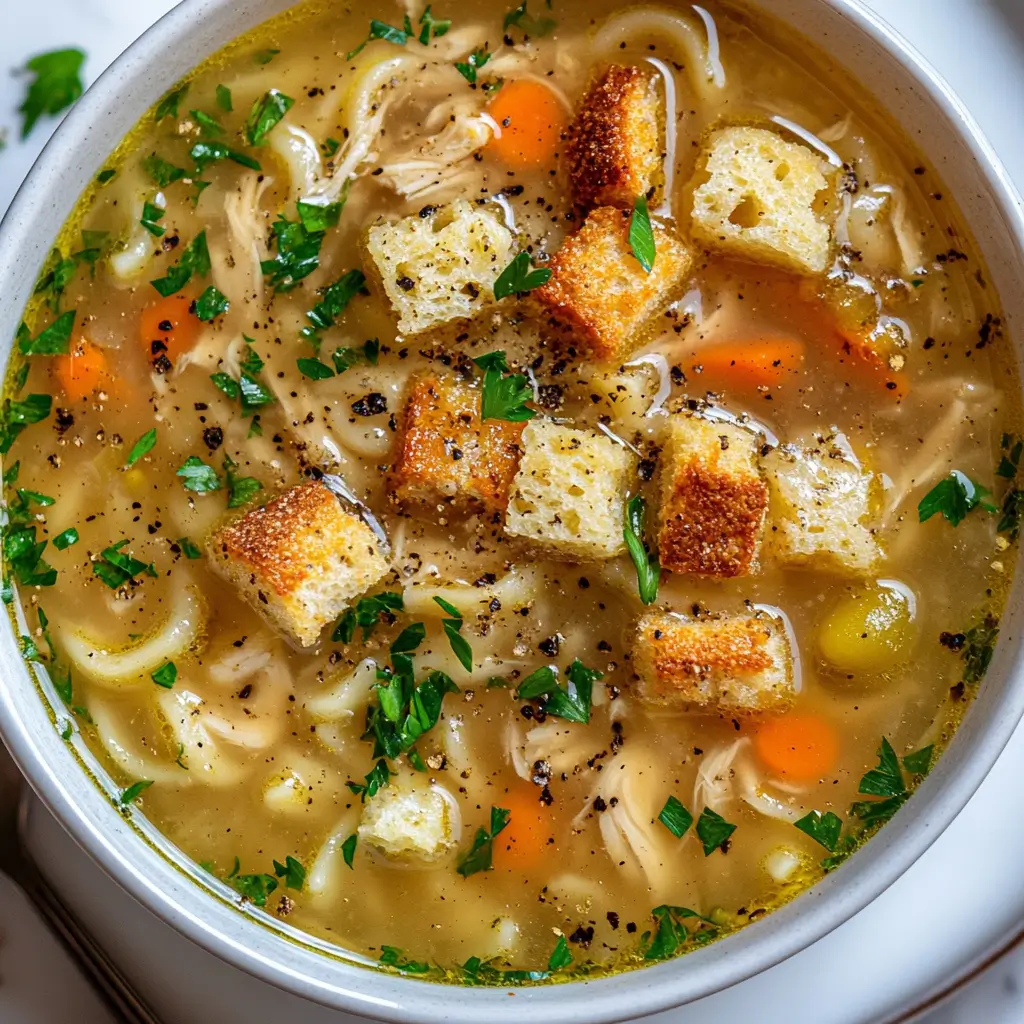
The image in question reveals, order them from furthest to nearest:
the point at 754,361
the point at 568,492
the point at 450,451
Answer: the point at 754,361 < the point at 450,451 < the point at 568,492

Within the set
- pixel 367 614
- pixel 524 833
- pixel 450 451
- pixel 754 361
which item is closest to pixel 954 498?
pixel 754 361

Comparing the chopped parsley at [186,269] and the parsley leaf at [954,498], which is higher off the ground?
the parsley leaf at [954,498]

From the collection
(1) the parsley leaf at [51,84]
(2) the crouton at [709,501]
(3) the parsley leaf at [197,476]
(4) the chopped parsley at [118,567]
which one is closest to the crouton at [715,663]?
(2) the crouton at [709,501]

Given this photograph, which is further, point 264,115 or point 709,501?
point 264,115

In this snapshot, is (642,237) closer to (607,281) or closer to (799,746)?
(607,281)

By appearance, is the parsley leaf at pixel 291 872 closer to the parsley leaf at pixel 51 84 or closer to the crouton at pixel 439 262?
the crouton at pixel 439 262

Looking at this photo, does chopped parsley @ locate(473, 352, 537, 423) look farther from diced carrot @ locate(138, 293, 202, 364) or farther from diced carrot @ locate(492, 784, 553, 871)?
diced carrot @ locate(492, 784, 553, 871)
